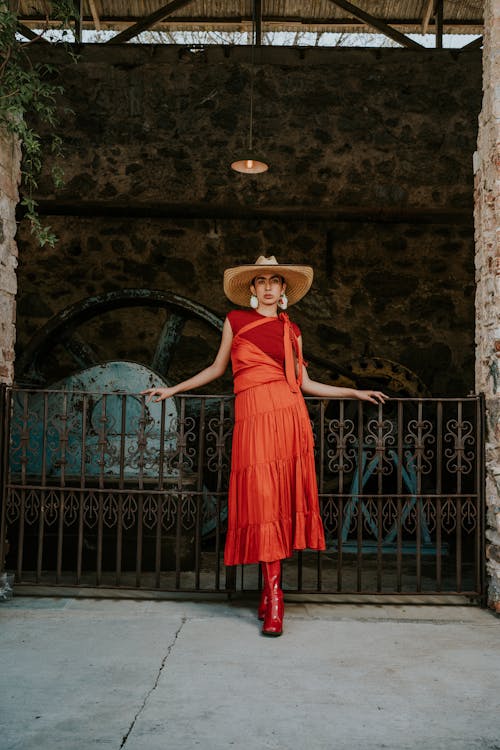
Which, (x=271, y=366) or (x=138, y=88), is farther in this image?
(x=138, y=88)

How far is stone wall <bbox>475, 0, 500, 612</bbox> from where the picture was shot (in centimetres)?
377

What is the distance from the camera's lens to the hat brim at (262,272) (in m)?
3.72

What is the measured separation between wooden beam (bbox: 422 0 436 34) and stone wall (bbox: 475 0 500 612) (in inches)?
165

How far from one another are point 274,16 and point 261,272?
16.7 feet

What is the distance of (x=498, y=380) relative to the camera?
3.76m

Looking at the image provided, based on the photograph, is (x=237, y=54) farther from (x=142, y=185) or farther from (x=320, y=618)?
(x=320, y=618)

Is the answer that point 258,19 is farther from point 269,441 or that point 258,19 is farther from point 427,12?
point 269,441

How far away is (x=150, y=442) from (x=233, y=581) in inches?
53.5

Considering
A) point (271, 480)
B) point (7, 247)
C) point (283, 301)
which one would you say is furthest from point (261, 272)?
point (7, 247)

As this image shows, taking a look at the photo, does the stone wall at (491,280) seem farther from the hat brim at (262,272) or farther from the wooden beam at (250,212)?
the wooden beam at (250,212)

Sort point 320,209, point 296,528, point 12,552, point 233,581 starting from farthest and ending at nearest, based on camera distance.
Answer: point 320,209
point 12,552
point 233,581
point 296,528

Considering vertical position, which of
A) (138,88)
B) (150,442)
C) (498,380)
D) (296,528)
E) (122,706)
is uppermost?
(138,88)

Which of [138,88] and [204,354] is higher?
[138,88]

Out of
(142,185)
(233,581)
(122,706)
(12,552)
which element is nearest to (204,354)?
(142,185)
